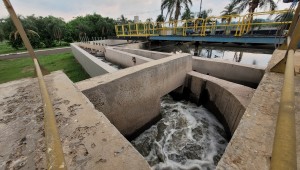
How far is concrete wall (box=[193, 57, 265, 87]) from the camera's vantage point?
5.01 metres

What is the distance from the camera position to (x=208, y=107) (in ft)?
17.5

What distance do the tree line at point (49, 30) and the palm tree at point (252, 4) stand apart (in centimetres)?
2415

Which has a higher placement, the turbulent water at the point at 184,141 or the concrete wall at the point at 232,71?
the concrete wall at the point at 232,71

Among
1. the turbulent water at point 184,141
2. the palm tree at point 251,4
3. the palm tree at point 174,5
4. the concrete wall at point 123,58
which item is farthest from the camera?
the palm tree at point 174,5

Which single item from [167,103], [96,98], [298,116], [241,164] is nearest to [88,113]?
[96,98]

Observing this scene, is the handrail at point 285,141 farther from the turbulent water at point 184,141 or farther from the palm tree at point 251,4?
the palm tree at point 251,4

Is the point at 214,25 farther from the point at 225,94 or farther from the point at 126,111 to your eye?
the point at 126,111

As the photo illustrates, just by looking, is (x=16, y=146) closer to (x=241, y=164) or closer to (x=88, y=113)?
(x=88, y=113)

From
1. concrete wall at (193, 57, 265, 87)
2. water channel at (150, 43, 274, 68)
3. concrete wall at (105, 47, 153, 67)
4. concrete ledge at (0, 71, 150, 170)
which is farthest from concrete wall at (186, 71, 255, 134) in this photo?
concrete ledge at (0, 71, 150, 170)

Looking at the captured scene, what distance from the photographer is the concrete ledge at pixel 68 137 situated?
1298mm

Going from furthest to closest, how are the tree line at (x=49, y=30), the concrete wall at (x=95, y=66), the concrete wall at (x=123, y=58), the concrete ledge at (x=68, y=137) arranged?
the tree line at (x=49, y=30) → the concrete wall at (x=123, y=58) → the concrete wall at (x=95, y=66) → the concrete ledge at (x=68, y=137)

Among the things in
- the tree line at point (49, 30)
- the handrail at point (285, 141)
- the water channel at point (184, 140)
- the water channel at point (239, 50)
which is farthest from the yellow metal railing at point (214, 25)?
the tree line at point (49, 30)

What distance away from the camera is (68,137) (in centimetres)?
158

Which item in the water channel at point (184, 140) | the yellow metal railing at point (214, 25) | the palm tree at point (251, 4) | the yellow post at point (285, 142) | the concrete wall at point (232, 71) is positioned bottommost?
the water channel at point (184, 140)
